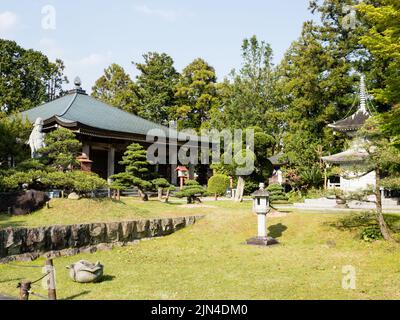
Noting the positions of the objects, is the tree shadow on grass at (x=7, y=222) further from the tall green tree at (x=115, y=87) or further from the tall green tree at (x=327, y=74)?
the tall green tree at (x=115, y=87)

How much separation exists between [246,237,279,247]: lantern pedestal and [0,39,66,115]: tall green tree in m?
37.3

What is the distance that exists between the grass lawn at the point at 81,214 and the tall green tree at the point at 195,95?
29047 mm

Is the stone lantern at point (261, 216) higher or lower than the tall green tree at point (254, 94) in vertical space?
lower

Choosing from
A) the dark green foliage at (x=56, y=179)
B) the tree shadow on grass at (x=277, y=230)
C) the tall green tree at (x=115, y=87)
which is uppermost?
the tall green tree at (x=115, y=87)

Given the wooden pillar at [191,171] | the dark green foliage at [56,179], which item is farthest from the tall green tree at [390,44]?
the wooden pillar at [191,171]

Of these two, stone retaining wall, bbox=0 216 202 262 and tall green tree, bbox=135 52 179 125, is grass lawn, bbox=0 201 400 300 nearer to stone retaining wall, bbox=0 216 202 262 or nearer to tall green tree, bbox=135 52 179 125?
stone retaining wall, bbox=0 216 202 262

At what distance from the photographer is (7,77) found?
47062mm

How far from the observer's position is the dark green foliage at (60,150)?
58.6 feet

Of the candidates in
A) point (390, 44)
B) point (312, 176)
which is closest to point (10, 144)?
point (390, 44)

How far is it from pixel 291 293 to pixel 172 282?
296cm

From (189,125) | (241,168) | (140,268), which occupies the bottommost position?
(140,268)

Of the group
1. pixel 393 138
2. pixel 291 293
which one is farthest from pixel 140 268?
pixel 393 138
